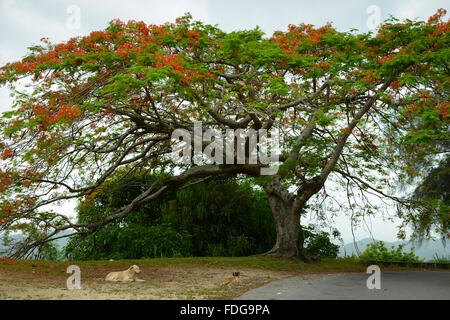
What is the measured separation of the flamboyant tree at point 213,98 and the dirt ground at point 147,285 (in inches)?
106

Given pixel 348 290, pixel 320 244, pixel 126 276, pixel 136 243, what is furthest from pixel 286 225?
pixel 126 276

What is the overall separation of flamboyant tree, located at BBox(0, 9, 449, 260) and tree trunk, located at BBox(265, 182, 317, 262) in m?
0.03

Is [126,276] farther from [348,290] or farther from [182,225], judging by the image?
[182,225]

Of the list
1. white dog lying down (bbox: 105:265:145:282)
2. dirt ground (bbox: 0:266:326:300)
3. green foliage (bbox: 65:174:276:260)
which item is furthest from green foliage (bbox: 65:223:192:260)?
white dog lying down (bbox: 105:265:145:282)

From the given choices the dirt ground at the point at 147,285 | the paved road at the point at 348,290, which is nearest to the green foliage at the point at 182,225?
the dirt ground at the point at 147,285

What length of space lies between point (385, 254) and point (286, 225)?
4422 millimetres

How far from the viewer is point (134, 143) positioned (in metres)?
12.2

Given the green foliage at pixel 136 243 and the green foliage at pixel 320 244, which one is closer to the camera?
the green foliage at pixel 136 243

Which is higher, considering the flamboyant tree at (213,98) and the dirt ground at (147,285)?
the flamboyant tree at (213,98)

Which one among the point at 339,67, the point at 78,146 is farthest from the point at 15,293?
the point at 339,67

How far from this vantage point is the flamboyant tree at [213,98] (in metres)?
8.92

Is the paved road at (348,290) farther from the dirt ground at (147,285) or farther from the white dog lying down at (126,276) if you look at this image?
the white dog lying down at (126,276)

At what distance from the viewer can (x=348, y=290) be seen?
7062 mm

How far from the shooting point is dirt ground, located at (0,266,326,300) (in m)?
6.11
